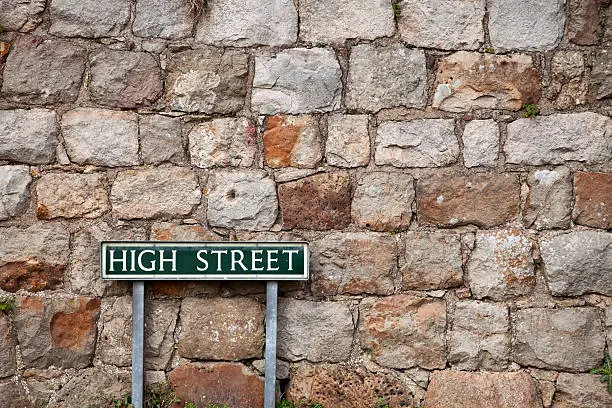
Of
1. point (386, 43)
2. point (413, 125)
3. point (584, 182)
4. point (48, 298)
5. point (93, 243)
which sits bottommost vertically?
point (48, 298)

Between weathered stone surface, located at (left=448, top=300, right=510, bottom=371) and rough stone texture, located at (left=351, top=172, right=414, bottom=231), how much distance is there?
47 centimetres

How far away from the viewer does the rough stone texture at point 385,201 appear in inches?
120

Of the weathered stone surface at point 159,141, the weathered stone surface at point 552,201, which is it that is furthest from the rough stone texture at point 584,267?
the weathered stone surface at point 159,141

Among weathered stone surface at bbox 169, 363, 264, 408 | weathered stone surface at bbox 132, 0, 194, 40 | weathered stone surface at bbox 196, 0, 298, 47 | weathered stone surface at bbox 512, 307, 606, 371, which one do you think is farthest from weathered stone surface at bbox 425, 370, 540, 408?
weathered stone surface at bbox 132, 0, 194, 40

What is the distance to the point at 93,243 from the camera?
10.0 ft

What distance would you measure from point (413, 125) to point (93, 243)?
Answer: 151cm

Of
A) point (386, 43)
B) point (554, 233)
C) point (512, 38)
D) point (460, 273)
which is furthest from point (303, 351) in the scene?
point (512, 38)

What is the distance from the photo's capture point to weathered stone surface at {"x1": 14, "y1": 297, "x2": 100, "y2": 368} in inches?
119

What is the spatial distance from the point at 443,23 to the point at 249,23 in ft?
2.84

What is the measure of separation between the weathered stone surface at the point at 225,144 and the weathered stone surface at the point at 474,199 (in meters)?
0.81

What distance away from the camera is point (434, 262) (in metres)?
3.04

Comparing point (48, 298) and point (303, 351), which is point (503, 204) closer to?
point (303, 351)

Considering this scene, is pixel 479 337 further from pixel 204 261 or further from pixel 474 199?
pixel 204 261

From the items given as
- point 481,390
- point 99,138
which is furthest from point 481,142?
point 99,138
